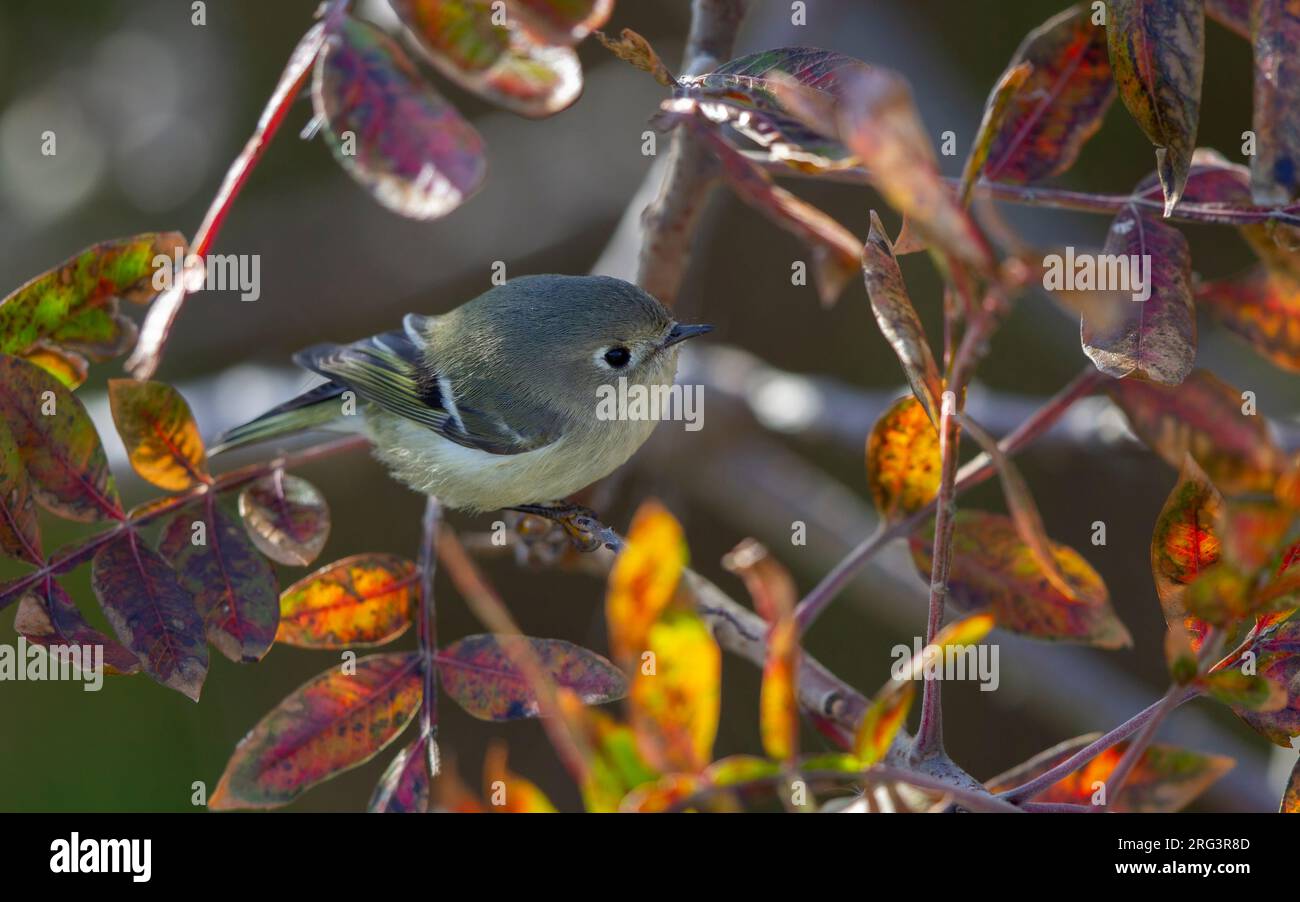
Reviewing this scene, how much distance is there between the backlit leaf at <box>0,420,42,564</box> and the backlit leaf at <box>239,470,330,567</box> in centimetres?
23

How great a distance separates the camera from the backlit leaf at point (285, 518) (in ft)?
4.47

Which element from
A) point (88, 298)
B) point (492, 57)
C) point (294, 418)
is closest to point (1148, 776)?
point (492, 57)

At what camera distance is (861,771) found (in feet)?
2.34

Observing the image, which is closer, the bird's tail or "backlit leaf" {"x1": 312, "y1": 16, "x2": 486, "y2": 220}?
"backlit leaf" {"x1": 312, "y1": 16, "x2": 486, "y2": 220}

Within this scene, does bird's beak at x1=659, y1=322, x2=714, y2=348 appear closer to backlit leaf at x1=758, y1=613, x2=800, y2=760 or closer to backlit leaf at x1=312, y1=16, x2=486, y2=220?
backlit leaf at x1=312, y1=16, x2=486, y2=220

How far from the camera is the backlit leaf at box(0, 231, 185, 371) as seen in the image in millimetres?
1331

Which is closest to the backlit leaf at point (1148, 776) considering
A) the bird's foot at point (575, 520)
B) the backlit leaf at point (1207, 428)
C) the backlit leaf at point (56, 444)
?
the backlit leaf at point (1207, 428)

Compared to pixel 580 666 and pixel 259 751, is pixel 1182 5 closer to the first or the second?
pixel 580 666

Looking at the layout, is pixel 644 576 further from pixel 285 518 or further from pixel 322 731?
pixel 285 518

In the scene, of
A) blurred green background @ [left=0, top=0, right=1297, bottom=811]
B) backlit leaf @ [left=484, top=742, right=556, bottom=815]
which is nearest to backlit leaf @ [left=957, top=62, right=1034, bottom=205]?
backlit leaf @ [left=484, top=742, right=556, bottom=815]

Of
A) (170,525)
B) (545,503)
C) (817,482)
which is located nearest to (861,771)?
(170,525)

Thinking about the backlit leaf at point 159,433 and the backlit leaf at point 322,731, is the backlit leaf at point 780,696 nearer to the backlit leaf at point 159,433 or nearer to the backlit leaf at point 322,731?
the backlit leaf at point 322,731

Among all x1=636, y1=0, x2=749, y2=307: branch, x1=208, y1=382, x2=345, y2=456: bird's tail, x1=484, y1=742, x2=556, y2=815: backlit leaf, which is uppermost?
x1=636, y1=0, x2=749, y2=307: branch

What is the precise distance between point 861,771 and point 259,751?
28.7 inches
